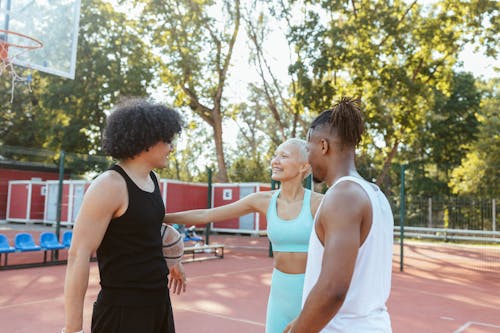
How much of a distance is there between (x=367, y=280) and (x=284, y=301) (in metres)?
1.25

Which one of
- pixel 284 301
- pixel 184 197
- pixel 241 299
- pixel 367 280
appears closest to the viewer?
pixel 367 280

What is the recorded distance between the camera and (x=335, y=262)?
1470 millimetres

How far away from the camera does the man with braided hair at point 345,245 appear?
148cm

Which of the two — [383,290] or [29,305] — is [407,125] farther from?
[383,290]

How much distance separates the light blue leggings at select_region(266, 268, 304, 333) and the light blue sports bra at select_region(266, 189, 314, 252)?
0.59ft

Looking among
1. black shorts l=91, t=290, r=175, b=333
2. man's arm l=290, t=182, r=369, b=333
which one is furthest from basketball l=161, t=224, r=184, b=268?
man's arm l=290, t=182, r=369, b=333

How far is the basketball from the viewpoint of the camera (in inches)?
100.0

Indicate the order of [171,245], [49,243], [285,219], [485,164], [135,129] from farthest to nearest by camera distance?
[485,164]
[49,243]
[285,219]
[171,245]
[135,129]

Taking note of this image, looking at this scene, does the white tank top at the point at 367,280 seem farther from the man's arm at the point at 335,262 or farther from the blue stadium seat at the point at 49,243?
the blue stadium seat at the point at 49,243

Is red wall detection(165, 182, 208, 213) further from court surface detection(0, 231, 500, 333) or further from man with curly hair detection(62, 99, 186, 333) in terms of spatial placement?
man with curly hair detection(62, 99, 186, 333)

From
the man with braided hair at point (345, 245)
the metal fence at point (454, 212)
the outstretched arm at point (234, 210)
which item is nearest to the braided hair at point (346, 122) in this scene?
the man with braided hair at point (345, 245)

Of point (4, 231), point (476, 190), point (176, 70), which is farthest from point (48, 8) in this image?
point (476, 190)

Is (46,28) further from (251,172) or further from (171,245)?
(251,172)

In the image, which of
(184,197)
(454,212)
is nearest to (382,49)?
(454,212)
